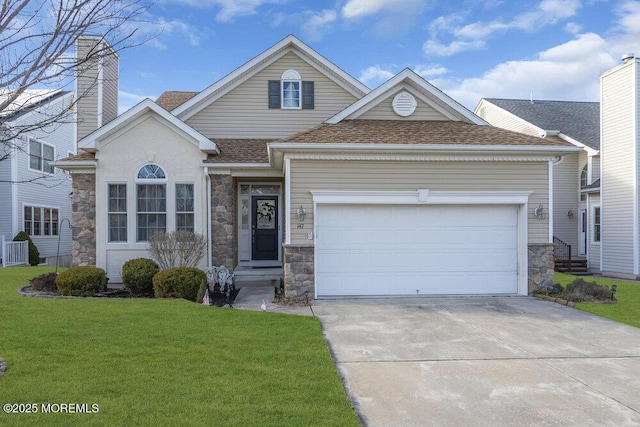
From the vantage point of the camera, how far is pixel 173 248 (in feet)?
34.1

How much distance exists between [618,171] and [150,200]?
1647cm

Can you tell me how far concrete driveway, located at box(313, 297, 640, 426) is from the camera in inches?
156

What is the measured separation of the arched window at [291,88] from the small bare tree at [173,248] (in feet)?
17.5

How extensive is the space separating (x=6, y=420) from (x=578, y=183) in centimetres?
2153

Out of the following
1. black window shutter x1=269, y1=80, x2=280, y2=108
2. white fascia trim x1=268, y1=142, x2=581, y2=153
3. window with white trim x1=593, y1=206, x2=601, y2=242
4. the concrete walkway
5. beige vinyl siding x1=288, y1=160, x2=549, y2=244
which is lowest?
the concrete walkway

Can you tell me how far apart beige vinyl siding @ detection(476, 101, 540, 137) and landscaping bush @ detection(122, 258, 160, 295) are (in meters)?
17.2

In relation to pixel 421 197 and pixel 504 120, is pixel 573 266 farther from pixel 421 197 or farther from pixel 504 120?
pixel 421 197

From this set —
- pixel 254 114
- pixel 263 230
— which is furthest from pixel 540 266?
pixel 254 114

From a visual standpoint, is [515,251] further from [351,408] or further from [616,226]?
[616,226]

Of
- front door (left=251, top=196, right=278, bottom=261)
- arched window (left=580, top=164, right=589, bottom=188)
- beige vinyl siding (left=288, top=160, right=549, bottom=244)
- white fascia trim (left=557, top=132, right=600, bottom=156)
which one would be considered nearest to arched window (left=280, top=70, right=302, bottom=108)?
front door (left=251, top=196, right=278, bottom=261)

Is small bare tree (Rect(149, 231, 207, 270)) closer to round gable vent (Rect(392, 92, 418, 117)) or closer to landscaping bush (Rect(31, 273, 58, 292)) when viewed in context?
landscaping bush (Rect(31, 273, 58, 292))

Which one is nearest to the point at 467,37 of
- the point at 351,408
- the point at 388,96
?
the point at 388,96

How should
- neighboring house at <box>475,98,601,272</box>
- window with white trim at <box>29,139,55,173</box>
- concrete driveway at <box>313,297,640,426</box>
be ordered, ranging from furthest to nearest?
window with white trim at <box>29,139,55,173</box>, neighboring house at <box>475,98,601,272</box>, concrete driveway at <box>313,297,640,426</box>

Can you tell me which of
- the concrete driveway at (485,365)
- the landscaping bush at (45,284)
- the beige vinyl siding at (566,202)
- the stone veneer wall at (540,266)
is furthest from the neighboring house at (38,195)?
the beige vinyl siding at (566,202)
